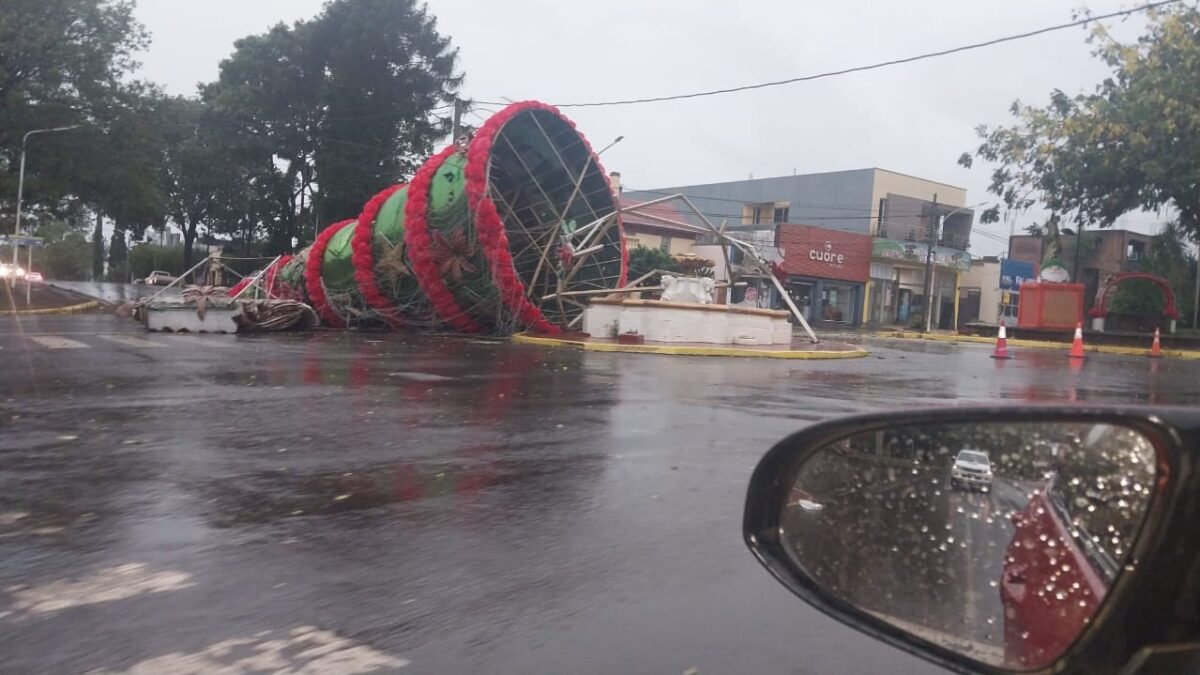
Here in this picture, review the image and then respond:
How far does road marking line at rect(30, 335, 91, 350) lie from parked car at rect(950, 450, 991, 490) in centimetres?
1667

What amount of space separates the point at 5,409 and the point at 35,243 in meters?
33.1

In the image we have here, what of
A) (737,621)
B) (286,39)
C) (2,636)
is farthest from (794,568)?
(286,39)

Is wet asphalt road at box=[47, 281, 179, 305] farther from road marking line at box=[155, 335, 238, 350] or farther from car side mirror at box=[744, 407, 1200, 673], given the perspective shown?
car side mirror at box=[744, 407, 1200, 673]

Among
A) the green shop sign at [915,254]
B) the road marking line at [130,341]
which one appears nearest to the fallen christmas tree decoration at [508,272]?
the road marking line at [130,341]

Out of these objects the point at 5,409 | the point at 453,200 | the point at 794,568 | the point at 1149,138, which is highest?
the point at 1149,138

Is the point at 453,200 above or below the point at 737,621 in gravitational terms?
above

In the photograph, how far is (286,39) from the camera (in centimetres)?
4291

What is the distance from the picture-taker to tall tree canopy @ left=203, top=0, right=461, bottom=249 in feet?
138

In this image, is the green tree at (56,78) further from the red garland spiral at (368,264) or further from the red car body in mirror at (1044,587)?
the red car body in mirror at (1044,587)

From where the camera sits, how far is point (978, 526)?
191cm

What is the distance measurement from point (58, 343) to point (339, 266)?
849 centimetres

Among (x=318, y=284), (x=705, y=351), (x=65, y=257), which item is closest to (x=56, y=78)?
(x=318, y=284)

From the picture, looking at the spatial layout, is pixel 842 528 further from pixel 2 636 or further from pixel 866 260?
pixel 866 260

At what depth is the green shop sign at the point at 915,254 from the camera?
51.3 meters
